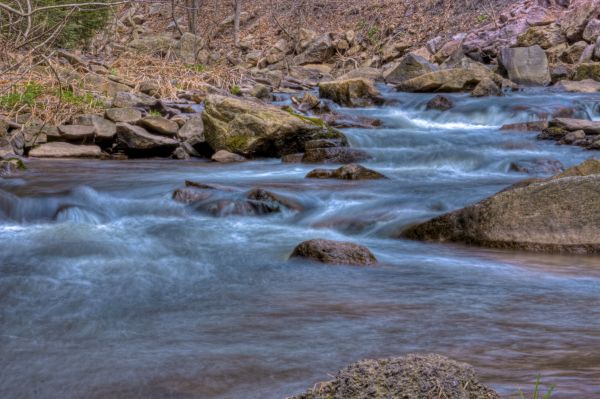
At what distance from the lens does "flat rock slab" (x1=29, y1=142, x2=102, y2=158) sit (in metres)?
10.8

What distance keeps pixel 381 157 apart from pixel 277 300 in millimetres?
7117

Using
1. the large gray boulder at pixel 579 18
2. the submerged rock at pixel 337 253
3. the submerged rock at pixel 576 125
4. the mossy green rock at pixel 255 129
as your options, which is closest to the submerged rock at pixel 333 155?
the mossy green rock at pixel 255 129

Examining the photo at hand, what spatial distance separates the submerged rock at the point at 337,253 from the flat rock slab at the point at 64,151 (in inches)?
261

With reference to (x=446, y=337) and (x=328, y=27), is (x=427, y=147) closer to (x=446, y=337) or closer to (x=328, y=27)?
(x=446, y=337)

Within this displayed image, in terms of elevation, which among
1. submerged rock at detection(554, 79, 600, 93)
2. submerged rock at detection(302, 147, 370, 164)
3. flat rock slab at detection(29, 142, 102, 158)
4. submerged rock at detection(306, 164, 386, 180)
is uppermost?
submerged rock at detection(554, 79, 600, 93)

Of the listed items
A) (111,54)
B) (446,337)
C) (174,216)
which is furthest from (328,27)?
(446,337)

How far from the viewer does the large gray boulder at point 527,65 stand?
18.2 metres

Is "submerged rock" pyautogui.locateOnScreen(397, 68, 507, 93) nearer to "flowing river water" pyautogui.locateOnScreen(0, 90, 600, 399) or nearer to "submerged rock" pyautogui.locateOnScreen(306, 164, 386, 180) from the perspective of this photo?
"flowing river water" pyautogui.locateOnScreen(0, 90, 600, 399)

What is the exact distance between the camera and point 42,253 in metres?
5.71

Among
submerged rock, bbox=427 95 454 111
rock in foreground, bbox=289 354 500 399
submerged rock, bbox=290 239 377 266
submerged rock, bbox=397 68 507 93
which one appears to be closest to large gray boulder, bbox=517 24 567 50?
submerged rock, bbox=397 68 507 93

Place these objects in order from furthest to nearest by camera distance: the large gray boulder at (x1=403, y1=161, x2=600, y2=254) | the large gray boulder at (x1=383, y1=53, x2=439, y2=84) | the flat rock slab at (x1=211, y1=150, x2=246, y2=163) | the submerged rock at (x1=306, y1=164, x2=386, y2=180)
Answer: the large gray boulder at (x1=383, y1=53, x2=439, y2=84) < the flat rock slab at (x1=211, y1=150, x2=246, y2=163) < the submerged rock at (x1=306, y1=164, x2=386, y2=180) < the large gray boulder at (x1=403, y1=161, x2=600, y2=254)

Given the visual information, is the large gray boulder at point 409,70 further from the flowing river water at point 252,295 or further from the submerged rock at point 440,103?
the flowing river water at point 252,295

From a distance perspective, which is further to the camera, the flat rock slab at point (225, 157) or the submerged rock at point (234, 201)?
the flat rock slab at point (225, 157)

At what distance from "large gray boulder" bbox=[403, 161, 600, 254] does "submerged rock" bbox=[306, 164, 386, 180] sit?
334cm
